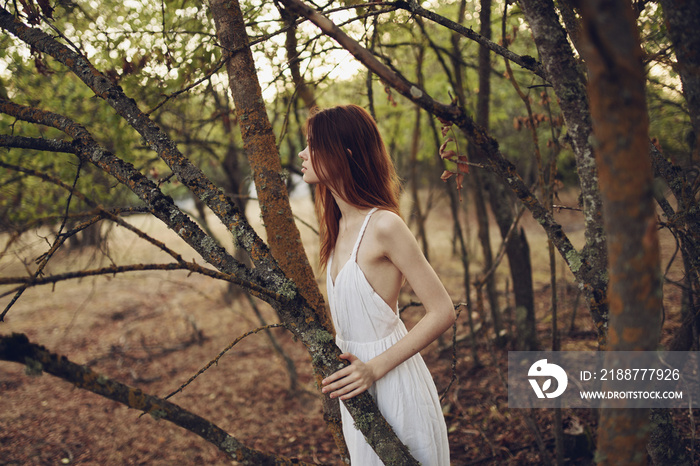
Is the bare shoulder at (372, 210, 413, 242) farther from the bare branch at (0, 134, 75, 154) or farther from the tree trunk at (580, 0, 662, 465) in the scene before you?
the bare branch at (0, 134, 75, 154)

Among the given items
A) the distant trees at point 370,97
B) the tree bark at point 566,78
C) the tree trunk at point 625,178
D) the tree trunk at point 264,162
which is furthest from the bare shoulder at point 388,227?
the tree trunk at point 625,178

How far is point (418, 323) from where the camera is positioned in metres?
1.47

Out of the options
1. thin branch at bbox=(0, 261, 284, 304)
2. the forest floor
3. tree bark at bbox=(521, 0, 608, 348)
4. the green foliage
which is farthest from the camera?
the forest floor

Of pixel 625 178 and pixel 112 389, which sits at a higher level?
pixel 625 178

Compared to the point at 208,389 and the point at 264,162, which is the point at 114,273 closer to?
the point at 264,162

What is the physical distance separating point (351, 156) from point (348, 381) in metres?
0.89

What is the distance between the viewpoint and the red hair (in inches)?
67.5

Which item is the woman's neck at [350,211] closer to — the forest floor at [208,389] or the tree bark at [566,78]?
the tree bark at [566,78]

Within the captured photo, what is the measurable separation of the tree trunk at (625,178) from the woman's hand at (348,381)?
31.1 inches

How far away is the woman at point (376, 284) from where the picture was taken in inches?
59.1

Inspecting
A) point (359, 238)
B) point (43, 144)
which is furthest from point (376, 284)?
point (43, 144)

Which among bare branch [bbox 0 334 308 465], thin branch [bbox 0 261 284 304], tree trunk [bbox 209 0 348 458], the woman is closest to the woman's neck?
the woman

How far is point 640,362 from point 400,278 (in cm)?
97

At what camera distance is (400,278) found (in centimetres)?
167
